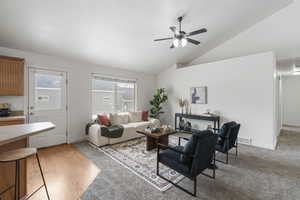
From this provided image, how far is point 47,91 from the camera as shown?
3.85m

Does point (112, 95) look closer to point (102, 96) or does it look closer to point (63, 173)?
point (102, 96)

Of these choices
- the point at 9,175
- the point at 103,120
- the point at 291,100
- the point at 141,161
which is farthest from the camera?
the point at 291,100

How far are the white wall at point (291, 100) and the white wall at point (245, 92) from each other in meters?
4.20

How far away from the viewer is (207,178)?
2.29m

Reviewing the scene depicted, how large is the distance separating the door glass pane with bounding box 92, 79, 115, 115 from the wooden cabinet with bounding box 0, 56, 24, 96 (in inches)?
77.3

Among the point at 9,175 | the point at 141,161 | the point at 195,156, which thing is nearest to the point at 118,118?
the point at 141,161

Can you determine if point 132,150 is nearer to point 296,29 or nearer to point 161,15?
point 161,15

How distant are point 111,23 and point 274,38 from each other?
4.79 meters

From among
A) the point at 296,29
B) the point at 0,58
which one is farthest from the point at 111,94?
the point at 296,29

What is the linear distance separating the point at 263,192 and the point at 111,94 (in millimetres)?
4901

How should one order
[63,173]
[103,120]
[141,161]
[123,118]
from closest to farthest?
[63,173]
[141,161]
[103,120]
[123,118]

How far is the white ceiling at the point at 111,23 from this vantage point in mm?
2543

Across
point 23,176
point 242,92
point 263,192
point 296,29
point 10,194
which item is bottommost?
point 263,192

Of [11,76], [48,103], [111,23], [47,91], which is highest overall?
[111,23]
